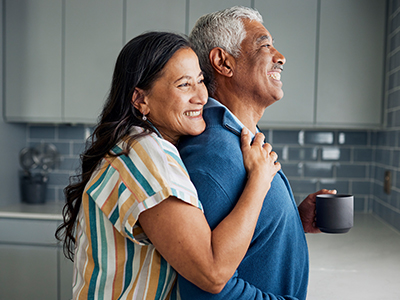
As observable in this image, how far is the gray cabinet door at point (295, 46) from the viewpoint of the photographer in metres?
2.19

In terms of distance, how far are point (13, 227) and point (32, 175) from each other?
0.47 meters

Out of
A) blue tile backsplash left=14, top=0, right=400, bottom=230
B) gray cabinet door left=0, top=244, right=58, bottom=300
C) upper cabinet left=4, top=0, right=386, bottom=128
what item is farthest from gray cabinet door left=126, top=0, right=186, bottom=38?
gray cabinet door left=0, top=244, right=58, bottom=300

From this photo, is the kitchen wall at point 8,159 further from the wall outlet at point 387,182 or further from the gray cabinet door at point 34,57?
the wall outlet at point 387,182

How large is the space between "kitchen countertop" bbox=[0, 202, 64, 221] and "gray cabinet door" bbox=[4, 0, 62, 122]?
0.59 metres

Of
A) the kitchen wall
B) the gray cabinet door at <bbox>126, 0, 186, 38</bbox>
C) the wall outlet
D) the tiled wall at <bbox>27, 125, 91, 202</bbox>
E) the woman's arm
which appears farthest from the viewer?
the tiled wall at <bbox>27, 125, 91, 202</bbox>

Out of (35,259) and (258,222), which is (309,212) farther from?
(35,259)

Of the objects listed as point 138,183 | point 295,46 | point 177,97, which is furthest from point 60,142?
point 138,183

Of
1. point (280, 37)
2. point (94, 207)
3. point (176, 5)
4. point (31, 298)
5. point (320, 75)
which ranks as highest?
point (176, 5)

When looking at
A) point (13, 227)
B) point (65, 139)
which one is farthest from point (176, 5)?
point (13, 227)

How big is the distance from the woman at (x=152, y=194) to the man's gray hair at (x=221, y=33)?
0.68 ft

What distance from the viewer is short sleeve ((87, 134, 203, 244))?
0.65 metres

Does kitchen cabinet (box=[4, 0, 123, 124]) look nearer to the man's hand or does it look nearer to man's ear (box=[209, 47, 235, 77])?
man's ear (box=[209, 47, 235, 77])

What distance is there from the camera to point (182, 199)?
0.65m

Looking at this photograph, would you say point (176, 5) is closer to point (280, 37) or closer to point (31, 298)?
point (280, 37)
